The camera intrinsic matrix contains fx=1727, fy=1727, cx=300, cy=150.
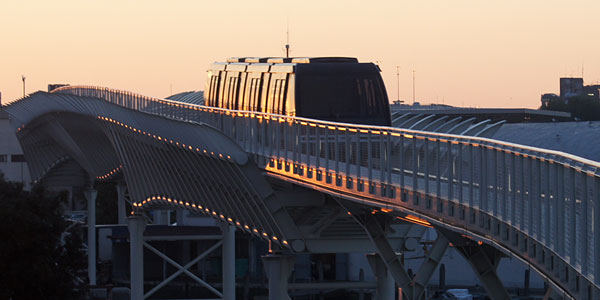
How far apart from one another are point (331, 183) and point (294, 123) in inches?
185

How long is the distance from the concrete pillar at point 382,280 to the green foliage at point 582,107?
97689 millimetres

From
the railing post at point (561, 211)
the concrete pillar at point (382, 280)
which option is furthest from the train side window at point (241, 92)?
the railing post at point (561, 211)

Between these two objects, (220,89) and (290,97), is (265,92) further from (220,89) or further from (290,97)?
(220,89)

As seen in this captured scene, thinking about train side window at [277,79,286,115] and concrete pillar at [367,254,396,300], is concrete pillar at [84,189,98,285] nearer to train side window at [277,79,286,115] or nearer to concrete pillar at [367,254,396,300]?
concrete pillar at [367,254,396,300]

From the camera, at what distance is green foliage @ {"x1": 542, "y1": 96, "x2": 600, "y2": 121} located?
15141cm

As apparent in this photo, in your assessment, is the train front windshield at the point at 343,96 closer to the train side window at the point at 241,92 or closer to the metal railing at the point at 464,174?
the metal railing at the point at 464,174

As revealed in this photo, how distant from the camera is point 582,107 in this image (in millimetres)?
159625

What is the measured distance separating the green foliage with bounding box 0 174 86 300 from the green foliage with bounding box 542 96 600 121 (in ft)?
273

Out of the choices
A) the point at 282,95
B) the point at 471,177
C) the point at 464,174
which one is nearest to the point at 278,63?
the point at 282,95

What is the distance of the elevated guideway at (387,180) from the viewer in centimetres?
2541

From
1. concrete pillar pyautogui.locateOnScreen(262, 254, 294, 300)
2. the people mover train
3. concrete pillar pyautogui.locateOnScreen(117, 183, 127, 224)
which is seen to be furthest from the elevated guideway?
concrete pillar pyautogui.locateOnScreen(117, 183, 127, 224)

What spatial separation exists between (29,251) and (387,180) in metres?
35.5

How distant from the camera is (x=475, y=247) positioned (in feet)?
104

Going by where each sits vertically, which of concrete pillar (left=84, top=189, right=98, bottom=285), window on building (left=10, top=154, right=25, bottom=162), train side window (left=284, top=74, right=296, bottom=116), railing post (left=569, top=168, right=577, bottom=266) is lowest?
concrete pillar (left=84, top=189, right=98, bottom=285)
